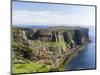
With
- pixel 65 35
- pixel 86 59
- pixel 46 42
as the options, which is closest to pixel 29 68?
pixel 46 42

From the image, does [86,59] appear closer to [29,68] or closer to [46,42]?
[46,42]

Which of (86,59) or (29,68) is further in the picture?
(86,59)

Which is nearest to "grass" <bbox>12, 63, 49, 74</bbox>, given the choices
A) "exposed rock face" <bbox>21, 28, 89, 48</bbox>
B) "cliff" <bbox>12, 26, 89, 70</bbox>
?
"cliff" <bbox>12, 26, 89, 70</bbox>

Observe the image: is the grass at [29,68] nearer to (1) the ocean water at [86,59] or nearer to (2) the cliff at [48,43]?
(2) the cliff at [48,43]

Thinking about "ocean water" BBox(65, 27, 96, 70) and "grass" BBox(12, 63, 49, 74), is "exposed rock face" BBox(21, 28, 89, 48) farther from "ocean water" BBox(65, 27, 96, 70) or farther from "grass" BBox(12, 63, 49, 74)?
"grass" BBox(12, 63, 49, 74)
